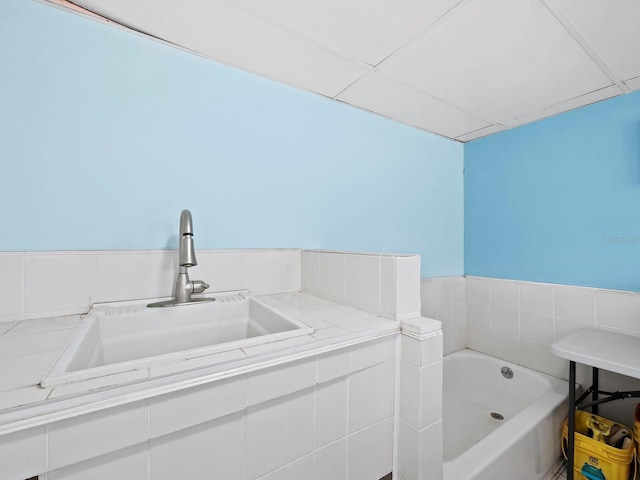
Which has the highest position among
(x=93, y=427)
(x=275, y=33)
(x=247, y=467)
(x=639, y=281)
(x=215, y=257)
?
(x=275, y=33)

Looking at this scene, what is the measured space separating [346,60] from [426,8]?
1.14ft

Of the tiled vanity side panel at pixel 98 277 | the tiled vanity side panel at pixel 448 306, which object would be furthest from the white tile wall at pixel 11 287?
the tiled vanity side panel at pixel 448 306

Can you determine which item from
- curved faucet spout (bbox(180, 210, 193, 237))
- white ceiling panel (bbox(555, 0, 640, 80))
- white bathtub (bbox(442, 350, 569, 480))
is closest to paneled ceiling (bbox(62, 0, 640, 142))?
white ceiling panel (bbox(555, 0, 640, 80))

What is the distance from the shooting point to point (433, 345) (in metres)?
0.79

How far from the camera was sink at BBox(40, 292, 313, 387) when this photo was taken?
2.12 ft

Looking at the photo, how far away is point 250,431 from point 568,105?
6.80ft

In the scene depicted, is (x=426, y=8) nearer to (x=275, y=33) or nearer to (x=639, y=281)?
(x=275, y=33)

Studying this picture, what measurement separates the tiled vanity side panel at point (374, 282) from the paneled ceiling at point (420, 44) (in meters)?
0.82

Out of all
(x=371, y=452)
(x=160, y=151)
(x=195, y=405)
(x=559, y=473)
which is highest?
(x=160, y=151)

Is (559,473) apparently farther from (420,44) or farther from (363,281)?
(420,44)

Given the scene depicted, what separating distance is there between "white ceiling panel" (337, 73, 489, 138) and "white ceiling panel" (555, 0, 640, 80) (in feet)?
1.90

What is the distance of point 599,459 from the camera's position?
110cm

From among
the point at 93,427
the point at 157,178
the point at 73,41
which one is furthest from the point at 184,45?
the point at 93,427

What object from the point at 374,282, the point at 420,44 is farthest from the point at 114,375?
the point at 420,44
